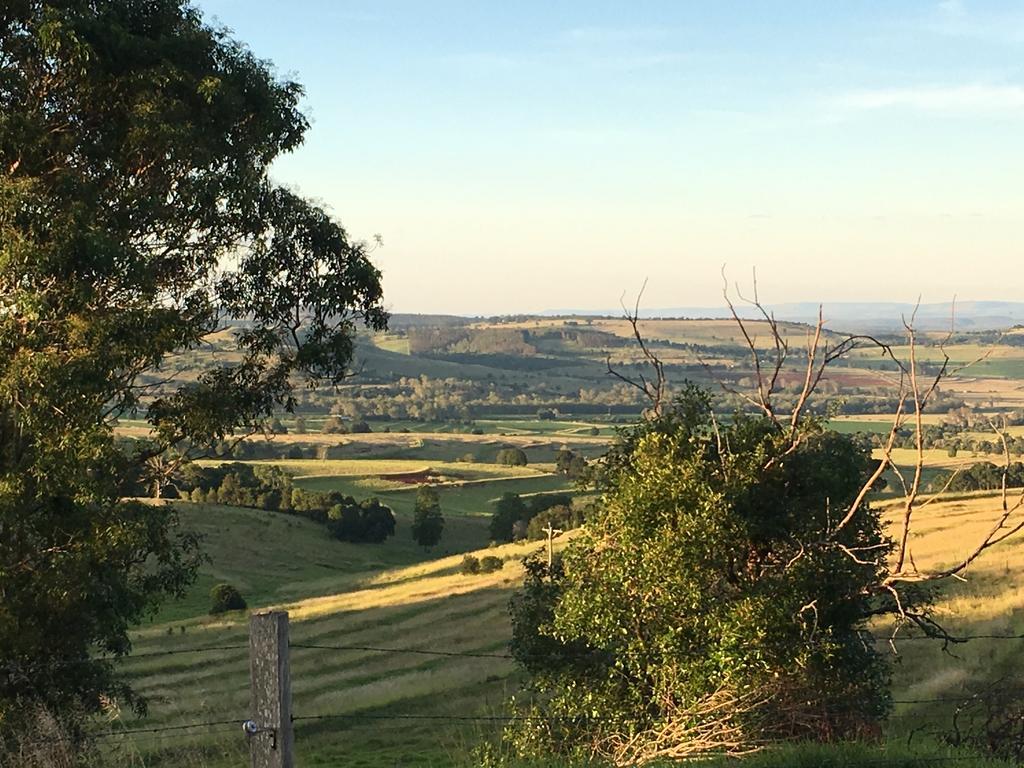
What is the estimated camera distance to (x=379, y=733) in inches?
1288

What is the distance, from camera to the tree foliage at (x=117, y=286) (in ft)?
57.7

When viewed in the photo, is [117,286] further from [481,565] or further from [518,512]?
[518,512]

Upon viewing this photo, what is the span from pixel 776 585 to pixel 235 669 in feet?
113

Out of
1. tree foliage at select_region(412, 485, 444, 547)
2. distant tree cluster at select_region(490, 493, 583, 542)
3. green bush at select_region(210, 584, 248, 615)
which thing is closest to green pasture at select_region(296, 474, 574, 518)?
tree foliage at select_region(412, 485, 444, 547)

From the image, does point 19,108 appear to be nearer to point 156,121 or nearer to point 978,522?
point 156,121

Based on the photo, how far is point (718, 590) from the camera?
18.0 meters

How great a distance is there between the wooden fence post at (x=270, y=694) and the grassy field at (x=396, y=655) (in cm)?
244

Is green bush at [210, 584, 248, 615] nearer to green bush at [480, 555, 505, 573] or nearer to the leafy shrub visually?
green bush at [480, 555, 505, 573]

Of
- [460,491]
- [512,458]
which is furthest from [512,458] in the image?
[460,491]

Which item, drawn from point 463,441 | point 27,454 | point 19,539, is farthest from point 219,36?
point 463,441

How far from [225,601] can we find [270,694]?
64525 mm

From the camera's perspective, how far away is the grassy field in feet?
92.5

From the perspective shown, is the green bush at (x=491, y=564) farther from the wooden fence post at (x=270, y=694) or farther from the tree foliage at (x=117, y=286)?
the wooden fence post at (x=270, y=694)

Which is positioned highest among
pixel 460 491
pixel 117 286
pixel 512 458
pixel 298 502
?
pixel 117 286
